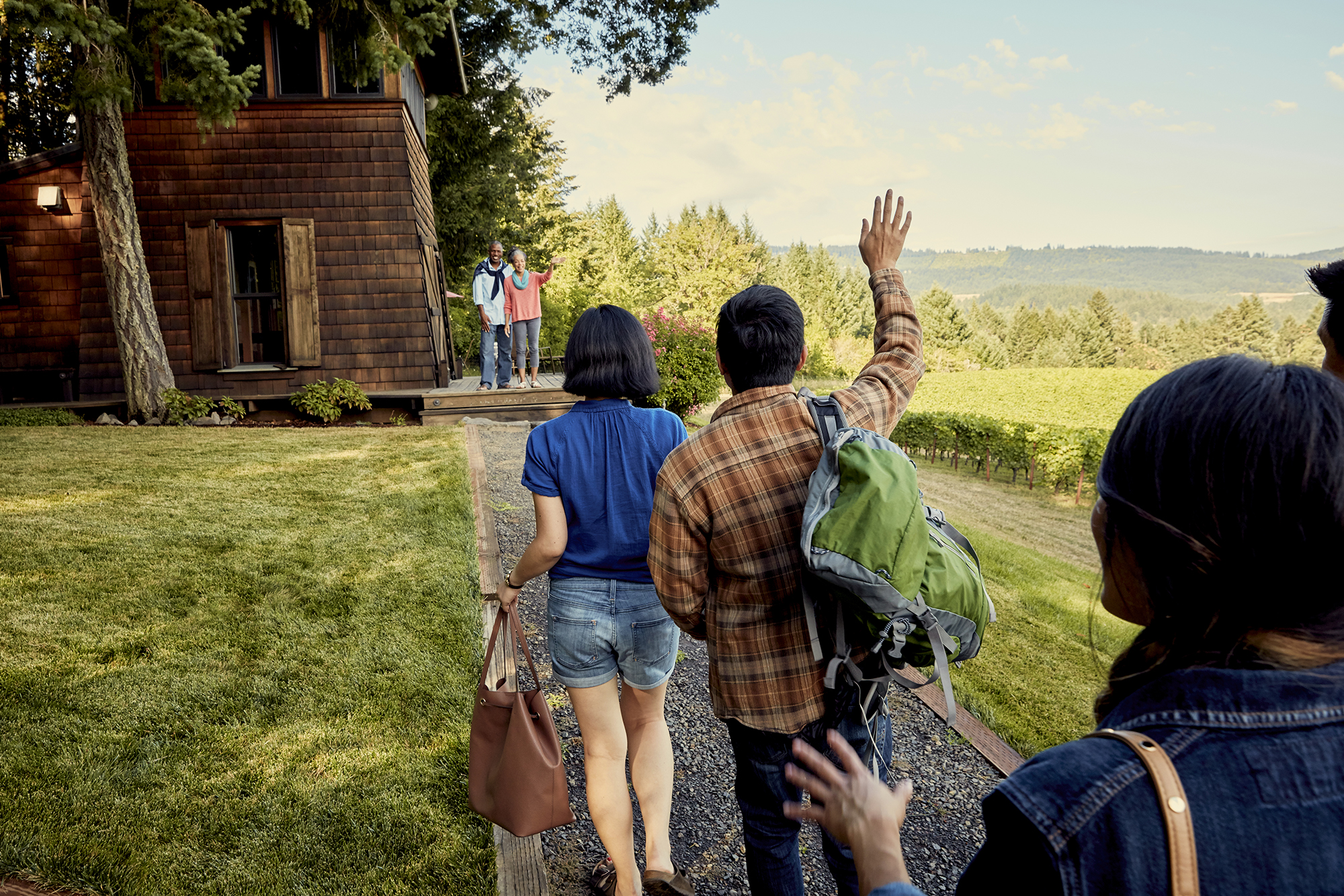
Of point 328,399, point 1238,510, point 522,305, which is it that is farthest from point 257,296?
point 1238,510

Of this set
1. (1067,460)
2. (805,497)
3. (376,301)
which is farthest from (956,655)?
(1067,460)

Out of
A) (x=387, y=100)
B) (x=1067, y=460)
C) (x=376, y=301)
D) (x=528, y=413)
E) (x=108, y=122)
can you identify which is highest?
(x=387, y=100)

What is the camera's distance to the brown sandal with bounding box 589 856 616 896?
276cm

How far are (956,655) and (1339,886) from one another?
107 centimetres

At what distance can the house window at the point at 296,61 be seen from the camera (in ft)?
39.8

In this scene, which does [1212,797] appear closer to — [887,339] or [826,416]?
[826,416]

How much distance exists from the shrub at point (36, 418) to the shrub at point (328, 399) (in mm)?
2888

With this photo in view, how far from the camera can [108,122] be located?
10.5 meters

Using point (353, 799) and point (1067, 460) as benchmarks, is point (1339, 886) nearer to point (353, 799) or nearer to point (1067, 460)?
point (353, 799)

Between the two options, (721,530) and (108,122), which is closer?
(721,530)

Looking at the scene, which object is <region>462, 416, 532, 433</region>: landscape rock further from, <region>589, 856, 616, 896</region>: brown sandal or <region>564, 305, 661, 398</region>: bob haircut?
<region>564, 305, 661, 398</region>: bob haircut

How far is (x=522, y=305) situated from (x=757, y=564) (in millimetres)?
10325

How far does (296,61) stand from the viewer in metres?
12.5

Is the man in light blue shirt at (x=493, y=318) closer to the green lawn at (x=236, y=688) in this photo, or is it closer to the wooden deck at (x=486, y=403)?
the wooden deck at (x=486, y=403)
